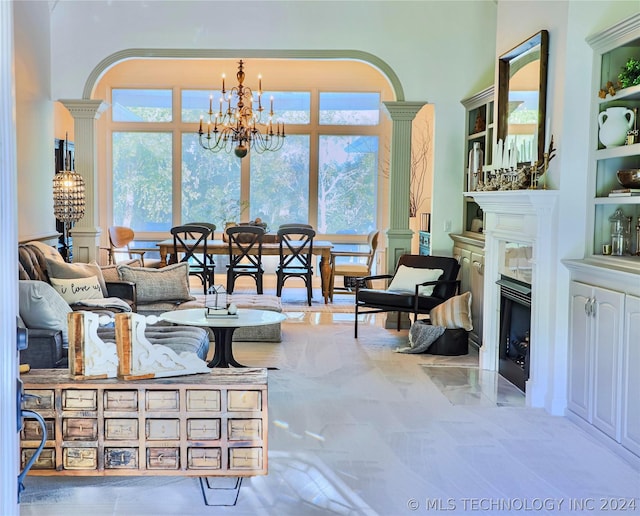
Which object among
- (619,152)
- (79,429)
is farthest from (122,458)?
(619,152)

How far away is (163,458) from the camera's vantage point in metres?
3.09

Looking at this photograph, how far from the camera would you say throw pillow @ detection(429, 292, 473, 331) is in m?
6.19

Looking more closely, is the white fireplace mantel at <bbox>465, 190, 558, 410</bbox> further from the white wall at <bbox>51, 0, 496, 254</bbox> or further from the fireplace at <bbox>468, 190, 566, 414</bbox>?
the white wall at <bbox>51, 0, 496, 254</bbox>

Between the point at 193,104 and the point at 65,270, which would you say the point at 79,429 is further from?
the point at 193,104

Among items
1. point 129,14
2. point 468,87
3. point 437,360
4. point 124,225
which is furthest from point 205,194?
point 437,360

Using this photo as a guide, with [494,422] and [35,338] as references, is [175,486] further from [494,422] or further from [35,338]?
[494,422]

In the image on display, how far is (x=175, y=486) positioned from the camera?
3322 mm

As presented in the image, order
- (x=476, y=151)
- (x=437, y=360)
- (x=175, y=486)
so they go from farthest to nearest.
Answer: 1. (x=476, y=151)
2. (x=437, y=360)
3. (x=175, y=486)

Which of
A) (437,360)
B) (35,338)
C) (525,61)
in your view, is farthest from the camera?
(437,360)

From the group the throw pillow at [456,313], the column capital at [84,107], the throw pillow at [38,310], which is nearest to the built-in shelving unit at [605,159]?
the throw pillow at [456,313]

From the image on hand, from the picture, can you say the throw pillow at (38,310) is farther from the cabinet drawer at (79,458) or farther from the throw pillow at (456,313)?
the throw pillow at (456,313)

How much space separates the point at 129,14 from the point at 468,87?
3522mm

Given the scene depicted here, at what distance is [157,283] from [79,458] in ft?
11.6

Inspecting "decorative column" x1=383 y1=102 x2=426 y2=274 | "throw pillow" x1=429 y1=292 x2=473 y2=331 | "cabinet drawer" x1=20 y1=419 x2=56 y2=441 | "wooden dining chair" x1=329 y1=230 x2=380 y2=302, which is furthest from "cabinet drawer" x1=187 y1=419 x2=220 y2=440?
"wooden dining chair" x1=329 y1=230 x2=380 y2=302
